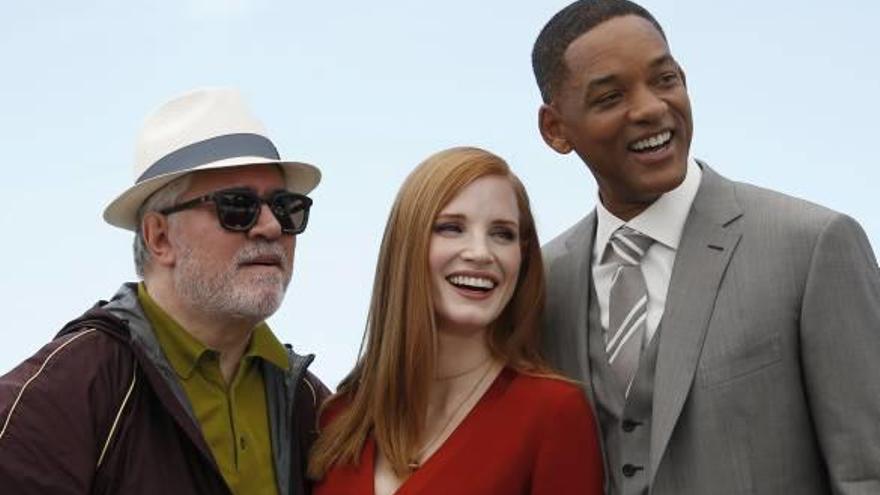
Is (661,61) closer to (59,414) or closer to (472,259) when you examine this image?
(472,259)

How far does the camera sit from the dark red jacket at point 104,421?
158 inches

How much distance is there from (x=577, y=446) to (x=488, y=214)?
98cm

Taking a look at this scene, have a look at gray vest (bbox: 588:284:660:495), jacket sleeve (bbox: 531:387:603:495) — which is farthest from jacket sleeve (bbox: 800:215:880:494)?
jacket sleeve (bbox: 531:387:603:495)

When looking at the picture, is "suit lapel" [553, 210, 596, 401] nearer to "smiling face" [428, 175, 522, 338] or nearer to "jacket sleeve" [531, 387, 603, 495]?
"jacket sleeve" [531, 387, 603, 495]

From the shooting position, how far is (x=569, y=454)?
4.18 m

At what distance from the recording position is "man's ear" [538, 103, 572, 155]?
4598mm

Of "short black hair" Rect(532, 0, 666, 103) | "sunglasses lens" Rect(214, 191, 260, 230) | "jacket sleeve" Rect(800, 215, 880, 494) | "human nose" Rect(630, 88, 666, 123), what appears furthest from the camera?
"sunglasses lens" Rect(214, 191, 260, 230)

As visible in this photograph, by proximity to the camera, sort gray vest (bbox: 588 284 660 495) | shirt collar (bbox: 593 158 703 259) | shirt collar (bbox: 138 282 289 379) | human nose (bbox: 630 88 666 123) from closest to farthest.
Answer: gray vest (bbox: 588 284 660 495) → human nose (bbox: 630 88 666 123) → shirt collar (bbox: 593 158 703 259) → shirt collar (bbox: 138 282 289 379)

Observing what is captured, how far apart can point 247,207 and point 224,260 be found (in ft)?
0.81

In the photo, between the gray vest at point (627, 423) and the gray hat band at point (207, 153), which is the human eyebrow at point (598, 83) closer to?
the gray vest at point (627, 423)

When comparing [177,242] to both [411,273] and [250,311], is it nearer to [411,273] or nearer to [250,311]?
[250,311]

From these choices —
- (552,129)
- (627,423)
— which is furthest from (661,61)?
(627,423)

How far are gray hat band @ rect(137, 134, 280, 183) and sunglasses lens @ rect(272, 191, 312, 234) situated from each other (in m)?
0.22

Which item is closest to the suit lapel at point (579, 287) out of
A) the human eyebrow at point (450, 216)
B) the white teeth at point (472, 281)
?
the white teeth at point (472, 281)
